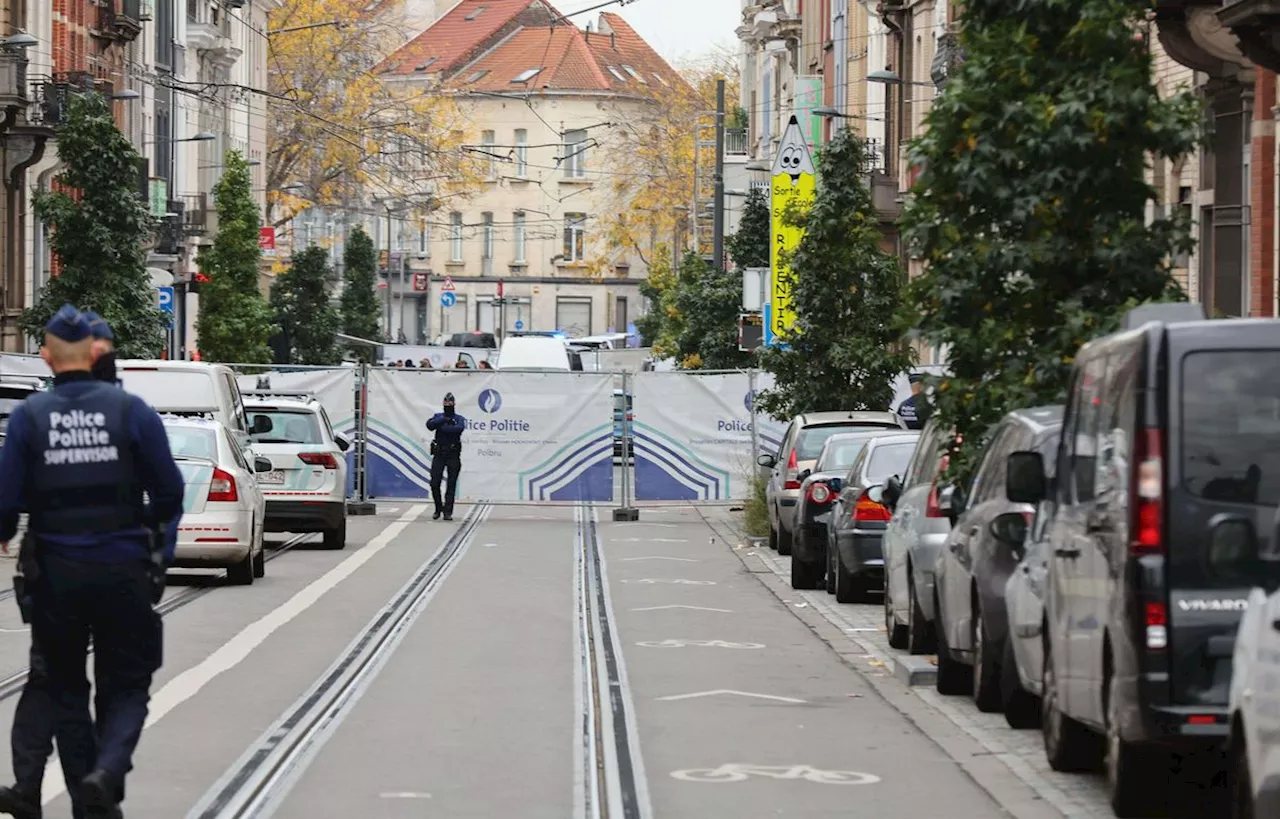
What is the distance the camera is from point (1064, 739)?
37.3 ft

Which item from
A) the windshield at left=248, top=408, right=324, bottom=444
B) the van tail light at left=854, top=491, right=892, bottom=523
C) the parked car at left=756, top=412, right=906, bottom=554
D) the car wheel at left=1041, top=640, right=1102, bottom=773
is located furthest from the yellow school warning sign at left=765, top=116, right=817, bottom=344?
the car wheel at left=1041, top=640, right=1102, bottom=773

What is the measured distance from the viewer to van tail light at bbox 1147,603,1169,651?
31.1 feet

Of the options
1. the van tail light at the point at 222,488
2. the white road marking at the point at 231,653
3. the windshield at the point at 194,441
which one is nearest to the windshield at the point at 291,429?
the white road marking at the point at 231,653

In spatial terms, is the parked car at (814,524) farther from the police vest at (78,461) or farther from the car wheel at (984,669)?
the police vest at (78,461)

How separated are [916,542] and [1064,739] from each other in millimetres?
5334

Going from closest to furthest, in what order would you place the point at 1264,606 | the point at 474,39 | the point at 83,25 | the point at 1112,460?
the point at 1264,606 → the point at 1112,460 → the point at 83,25 → the point at 474,39

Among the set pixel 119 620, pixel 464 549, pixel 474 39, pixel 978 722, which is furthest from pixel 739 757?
pixel 474 39

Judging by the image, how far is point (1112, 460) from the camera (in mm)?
10031

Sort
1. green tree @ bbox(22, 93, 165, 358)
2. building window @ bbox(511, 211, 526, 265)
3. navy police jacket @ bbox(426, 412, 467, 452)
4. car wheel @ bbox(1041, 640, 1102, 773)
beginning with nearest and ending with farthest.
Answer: car wheel @ bbox(1041, 640, 1102, 773) → navy police jacket @ bbox(426, 412, 467, 452) → green tree @ bbox(22, 93, 165, 358) → building window @ bbox(511, 211, 526, 265)

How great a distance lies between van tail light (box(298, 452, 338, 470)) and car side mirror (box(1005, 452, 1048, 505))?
1889 centimetres

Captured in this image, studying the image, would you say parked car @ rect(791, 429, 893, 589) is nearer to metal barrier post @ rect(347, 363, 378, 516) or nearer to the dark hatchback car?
the dark hatchback car

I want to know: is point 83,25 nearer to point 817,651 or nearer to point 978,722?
point 817,651

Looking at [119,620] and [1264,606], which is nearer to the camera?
[1264,606]

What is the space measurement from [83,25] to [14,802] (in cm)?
5146
